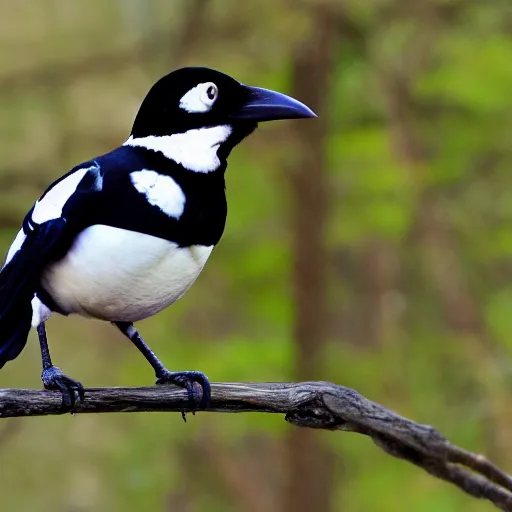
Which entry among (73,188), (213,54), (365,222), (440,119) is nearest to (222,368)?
(365,222)

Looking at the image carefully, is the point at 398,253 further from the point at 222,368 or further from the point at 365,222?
the point at 222,368

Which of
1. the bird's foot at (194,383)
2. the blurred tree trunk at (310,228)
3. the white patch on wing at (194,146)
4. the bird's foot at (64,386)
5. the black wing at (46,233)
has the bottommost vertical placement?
the bird's foot at (64,386)

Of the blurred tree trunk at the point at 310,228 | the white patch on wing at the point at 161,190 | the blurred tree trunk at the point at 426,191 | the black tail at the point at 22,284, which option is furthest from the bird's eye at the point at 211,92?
the blurred tree trunk at the point at 426,191

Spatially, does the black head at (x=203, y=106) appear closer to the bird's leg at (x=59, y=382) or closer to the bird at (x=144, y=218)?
the bird at (x=144, y=218)

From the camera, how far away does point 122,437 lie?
24.5 ft

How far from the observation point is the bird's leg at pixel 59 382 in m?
1.94

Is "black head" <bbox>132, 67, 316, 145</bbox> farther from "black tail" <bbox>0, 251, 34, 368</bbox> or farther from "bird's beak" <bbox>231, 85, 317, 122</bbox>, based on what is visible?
"black tail" <bbox>0, 251, 34, 368</bbox>

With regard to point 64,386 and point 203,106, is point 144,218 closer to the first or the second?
point 203,106

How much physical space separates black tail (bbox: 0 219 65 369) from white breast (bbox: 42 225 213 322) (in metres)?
0.08

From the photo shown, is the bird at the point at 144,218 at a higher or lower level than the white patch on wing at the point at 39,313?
higher

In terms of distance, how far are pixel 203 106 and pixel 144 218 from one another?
0.32m

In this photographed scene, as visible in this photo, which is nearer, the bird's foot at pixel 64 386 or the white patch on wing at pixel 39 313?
the bird's foot at pixel 64 386

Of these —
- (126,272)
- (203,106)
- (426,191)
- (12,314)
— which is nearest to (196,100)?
(203,106)

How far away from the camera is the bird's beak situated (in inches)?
79.9
